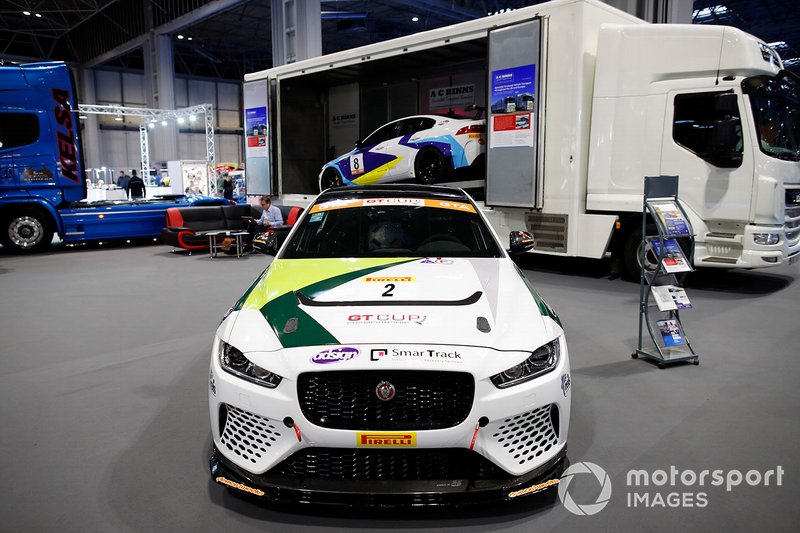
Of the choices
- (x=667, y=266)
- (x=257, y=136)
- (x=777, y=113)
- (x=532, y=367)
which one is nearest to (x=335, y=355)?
(x=532, y=367)

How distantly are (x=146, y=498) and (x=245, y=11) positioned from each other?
89.1ft

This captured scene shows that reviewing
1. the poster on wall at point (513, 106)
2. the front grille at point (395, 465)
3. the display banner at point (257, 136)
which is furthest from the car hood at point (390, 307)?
the display banner at point (257, 136)

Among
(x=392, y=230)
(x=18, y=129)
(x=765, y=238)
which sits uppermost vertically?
(x=18, y=129)

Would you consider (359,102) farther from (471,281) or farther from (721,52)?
(471,281)

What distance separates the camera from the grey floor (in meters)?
2.49

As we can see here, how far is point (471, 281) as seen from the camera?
3104 millimetres

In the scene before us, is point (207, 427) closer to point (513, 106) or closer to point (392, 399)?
point (392, 399)

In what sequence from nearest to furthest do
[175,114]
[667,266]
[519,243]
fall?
[519,243] < [667,266] < [175,114]

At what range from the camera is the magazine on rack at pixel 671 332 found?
4469 millimetres

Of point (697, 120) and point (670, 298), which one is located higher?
point (697, 120)

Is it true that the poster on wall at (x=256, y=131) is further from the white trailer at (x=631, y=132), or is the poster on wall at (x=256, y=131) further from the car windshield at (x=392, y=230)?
the car windshield at (x=392, y=230)

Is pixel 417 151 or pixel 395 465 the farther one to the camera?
pixel 417 151

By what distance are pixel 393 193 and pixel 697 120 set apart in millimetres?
4602

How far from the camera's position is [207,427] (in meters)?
3.38
